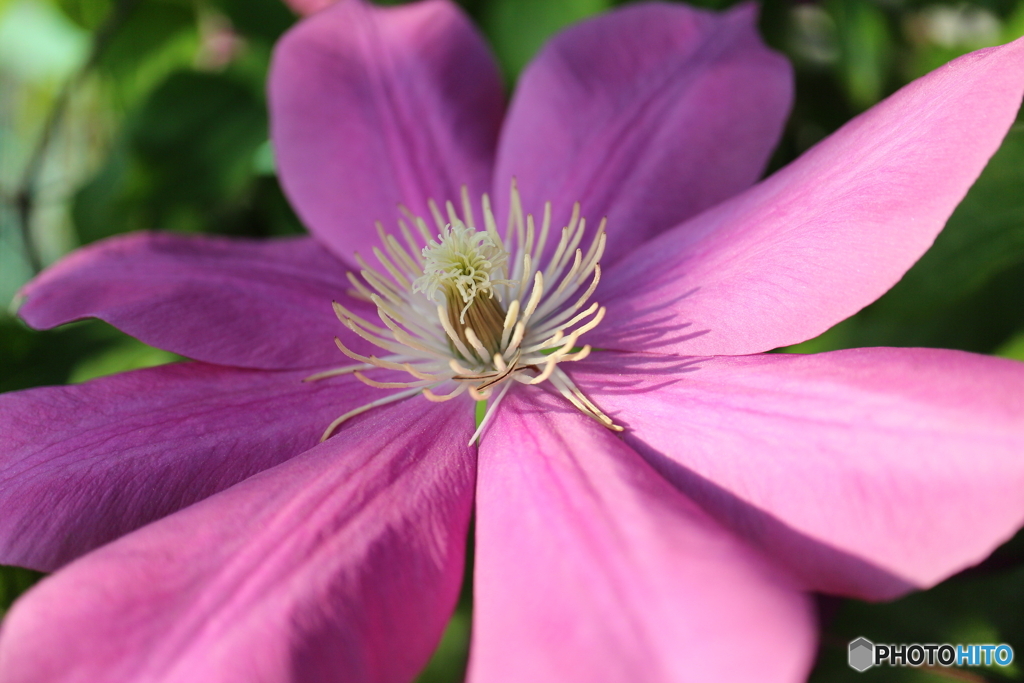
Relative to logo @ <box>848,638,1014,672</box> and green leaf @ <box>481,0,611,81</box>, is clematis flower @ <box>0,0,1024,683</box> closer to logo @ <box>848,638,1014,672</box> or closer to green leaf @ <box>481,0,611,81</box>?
green leaf @ <box>481,0,611,81</box>

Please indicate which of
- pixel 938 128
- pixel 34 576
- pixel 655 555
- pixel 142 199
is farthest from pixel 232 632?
pixel 142 199

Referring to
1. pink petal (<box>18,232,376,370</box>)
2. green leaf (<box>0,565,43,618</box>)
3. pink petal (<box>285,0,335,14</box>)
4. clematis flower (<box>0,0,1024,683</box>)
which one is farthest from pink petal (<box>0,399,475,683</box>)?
pink petal (<box>285,0,335,14</box>)

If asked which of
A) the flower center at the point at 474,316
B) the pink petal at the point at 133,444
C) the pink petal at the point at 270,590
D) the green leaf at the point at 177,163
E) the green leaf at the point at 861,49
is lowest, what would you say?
the pink petal at the point at 270,590

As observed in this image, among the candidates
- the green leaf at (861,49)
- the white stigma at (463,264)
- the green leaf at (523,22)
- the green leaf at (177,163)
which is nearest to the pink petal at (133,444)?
the white stigma at (463,264)

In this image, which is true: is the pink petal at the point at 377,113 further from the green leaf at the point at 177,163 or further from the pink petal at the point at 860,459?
the pink petal at the point at 860,459

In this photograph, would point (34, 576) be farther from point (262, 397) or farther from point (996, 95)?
point (996, 95)
